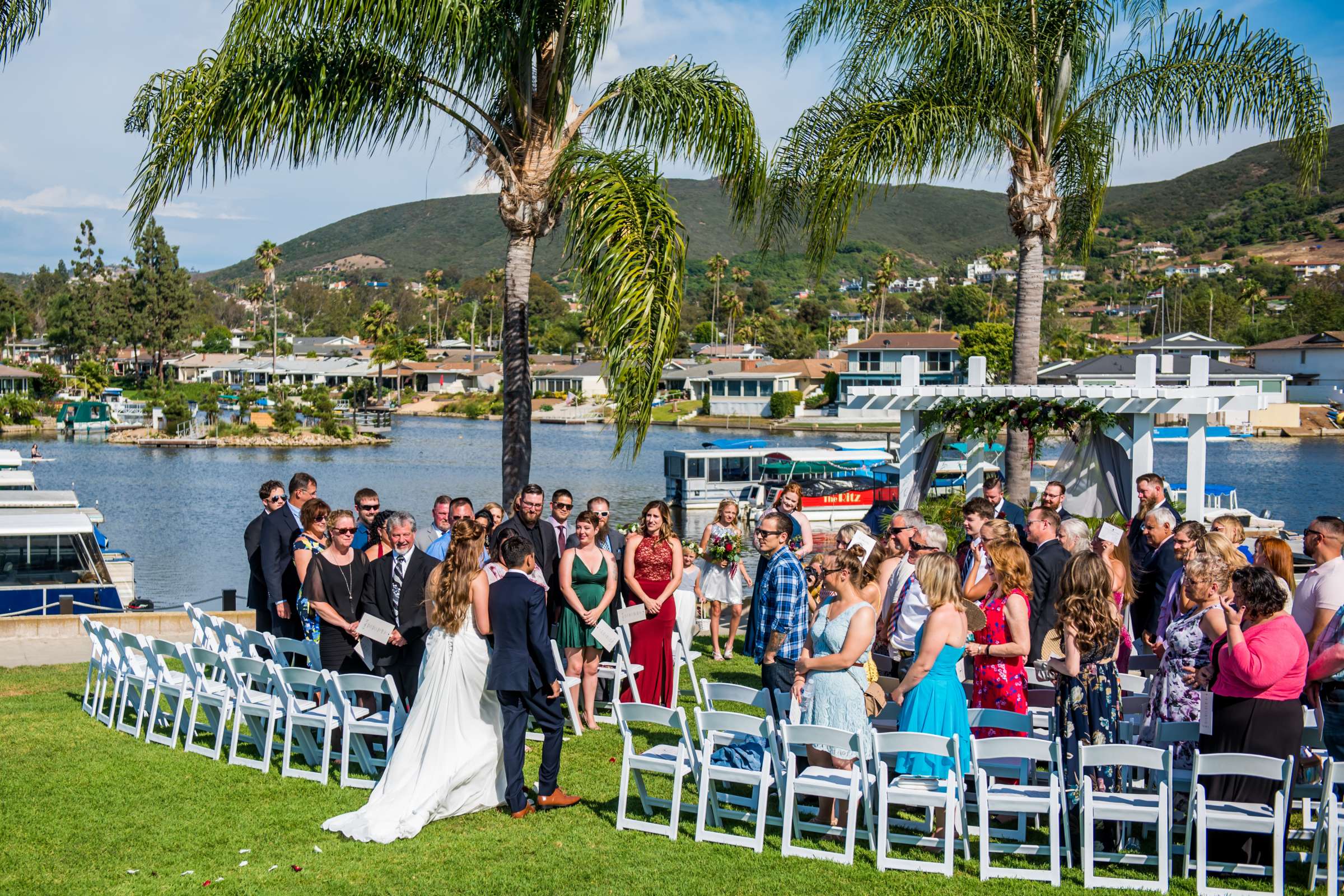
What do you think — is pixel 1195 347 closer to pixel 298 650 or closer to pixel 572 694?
pixel 572 694

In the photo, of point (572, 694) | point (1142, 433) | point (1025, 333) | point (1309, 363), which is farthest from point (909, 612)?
point (1309, 363)

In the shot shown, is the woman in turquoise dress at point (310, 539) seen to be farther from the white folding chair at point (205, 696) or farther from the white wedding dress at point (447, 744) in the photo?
the white wedding dress at point (447, 744)

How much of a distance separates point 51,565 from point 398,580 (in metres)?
13.2

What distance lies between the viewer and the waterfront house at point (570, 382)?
108 metres

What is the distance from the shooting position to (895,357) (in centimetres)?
9319

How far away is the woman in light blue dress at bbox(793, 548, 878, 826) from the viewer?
261 inches

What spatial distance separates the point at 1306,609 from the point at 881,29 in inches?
362

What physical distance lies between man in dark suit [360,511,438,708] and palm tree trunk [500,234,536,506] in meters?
2.94

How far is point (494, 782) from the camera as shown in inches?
282

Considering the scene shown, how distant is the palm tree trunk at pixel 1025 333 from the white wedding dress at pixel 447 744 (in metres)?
10.2

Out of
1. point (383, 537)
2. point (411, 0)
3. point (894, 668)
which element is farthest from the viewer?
point (411, 0)

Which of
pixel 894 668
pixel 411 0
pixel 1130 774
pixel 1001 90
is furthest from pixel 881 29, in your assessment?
pixel 1130 774

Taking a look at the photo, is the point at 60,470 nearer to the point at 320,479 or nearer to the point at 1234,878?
the point at 320,479

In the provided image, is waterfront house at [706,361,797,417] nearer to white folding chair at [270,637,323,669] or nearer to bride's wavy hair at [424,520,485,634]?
white folding chair at [270,637,323,669]
